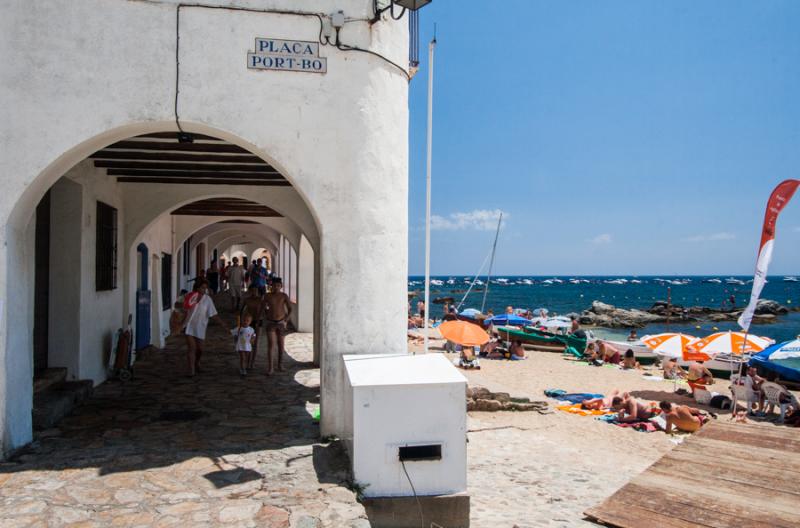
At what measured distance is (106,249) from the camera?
9430 mm

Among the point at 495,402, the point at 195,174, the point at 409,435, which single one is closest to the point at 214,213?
the point at 195,174

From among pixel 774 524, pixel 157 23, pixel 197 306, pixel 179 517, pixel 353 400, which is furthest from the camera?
pixel 197 306

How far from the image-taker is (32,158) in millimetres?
5629

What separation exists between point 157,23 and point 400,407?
179 inches

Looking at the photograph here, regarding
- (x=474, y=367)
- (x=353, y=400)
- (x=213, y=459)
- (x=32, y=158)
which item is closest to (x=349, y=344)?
(x=353, y=400)

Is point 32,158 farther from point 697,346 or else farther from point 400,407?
point 697,346

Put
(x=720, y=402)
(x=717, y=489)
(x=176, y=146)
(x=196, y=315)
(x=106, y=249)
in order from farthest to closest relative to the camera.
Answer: (x=720, y=402)
(x=196, y=315)
(x=106, y=249)
(x=176, y=146)
(x=717, y=489)

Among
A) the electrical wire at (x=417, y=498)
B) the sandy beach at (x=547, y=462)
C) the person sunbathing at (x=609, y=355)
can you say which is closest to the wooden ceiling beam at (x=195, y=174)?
the sandy beach at (x=547, y=462)

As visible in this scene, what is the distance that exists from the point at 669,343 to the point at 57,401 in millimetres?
14304

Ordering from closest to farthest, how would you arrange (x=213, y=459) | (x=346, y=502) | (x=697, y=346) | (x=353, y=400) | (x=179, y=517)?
(x=179, y=517), (x=346, y=502), (x=353, y=400), (x=213, y=459), (x=697, y=346)

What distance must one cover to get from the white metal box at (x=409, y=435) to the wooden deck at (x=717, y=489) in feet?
5.71

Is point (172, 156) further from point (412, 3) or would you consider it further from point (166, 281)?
point (166, 281)

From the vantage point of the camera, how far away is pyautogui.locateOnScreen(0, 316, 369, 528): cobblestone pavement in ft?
14.5

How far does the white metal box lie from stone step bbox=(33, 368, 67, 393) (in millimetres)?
4632
